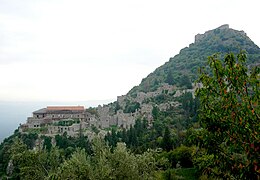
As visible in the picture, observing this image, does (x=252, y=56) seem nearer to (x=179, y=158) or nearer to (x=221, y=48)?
(x=221, y=48)

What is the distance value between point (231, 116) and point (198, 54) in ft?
436

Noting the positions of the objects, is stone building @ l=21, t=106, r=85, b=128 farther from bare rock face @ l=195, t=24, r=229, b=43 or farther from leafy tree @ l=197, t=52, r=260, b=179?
bare rock face @ l=195, t=24, r=229, b=43

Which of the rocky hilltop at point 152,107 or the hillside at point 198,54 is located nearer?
the rocky hilltop at point 152,107

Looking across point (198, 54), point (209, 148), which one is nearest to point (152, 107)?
point (198, 54)

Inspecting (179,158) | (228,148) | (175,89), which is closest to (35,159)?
(228,148)

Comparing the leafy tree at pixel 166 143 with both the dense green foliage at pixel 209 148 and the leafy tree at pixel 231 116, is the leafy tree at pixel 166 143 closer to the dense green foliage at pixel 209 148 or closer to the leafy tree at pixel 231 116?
the dense green foliage at pixel 209 148

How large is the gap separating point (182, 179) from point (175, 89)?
2451 inches

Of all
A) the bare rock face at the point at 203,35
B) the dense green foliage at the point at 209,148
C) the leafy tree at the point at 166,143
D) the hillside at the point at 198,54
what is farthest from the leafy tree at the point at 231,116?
the bare rock face at the point at 203,35

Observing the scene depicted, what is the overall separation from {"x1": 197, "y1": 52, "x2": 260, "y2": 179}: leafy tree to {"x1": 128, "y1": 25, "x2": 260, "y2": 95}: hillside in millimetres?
94806

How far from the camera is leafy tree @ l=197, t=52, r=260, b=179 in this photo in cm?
535

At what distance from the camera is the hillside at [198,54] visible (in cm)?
11131

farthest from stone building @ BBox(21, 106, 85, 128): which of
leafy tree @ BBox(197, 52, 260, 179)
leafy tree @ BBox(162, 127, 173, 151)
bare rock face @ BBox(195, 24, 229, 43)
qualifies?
bare rock face @ BBox(195, 24, 229, 43)

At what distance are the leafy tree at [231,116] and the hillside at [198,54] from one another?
9481 cm

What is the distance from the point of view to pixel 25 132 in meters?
61.5
